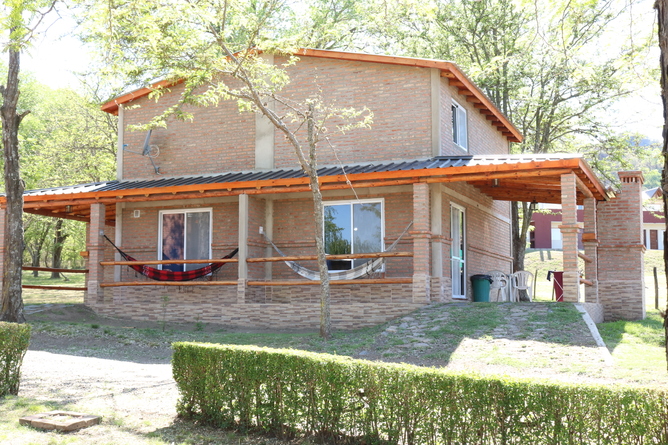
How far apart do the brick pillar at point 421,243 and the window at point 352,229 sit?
1.63 meters

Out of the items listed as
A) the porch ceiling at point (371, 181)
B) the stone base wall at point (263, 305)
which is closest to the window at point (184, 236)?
the stone base wall at point (263, 305)

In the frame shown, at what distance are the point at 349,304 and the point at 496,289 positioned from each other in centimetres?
593

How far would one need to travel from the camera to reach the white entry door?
15570 mm

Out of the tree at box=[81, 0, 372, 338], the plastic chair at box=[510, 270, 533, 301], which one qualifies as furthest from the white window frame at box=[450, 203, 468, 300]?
the tree at box=[81, 0, 372, 338]

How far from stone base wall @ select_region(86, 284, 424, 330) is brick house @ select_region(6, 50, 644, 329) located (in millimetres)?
30

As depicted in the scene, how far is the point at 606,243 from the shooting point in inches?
677

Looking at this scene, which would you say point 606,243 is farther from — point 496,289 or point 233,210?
point 233,210

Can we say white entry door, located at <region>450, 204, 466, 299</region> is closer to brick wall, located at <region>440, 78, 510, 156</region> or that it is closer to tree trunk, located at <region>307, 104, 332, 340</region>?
brick wall, located at <region>440, 78, 510, 156</region>

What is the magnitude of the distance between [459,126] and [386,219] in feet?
11.4

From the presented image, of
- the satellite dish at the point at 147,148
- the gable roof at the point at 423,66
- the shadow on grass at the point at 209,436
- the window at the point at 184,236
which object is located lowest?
the shadow on grass at the point at 209,436

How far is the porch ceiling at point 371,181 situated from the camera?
41.3 ft

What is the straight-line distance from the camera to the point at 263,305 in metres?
14.4

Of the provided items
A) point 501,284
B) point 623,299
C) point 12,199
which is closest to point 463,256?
point 501,284

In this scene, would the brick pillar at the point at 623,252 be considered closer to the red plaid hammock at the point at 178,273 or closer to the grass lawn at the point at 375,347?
the grass lawn at the point at 375,347
